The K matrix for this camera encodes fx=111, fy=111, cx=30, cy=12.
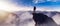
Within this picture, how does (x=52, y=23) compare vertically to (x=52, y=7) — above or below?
below

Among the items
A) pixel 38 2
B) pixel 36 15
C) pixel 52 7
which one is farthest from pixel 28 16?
pixel 52 7

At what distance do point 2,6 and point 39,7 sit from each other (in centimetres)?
45

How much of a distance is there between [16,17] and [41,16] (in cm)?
30

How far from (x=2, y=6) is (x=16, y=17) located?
0.22m

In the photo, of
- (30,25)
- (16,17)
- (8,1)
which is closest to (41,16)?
(30,25)

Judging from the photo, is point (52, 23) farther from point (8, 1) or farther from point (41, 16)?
point (8, 1)

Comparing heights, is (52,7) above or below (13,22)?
above

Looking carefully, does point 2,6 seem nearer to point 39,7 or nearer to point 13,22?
point 13,22

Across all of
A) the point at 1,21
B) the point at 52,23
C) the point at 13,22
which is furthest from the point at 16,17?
the point at 52,23

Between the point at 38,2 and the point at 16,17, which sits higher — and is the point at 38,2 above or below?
above

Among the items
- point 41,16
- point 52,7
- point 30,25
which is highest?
point 52,7

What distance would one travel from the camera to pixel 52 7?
1314mm

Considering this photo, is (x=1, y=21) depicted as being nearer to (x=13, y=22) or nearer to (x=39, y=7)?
(x=13, y=22)

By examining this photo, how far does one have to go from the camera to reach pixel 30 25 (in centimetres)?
130
